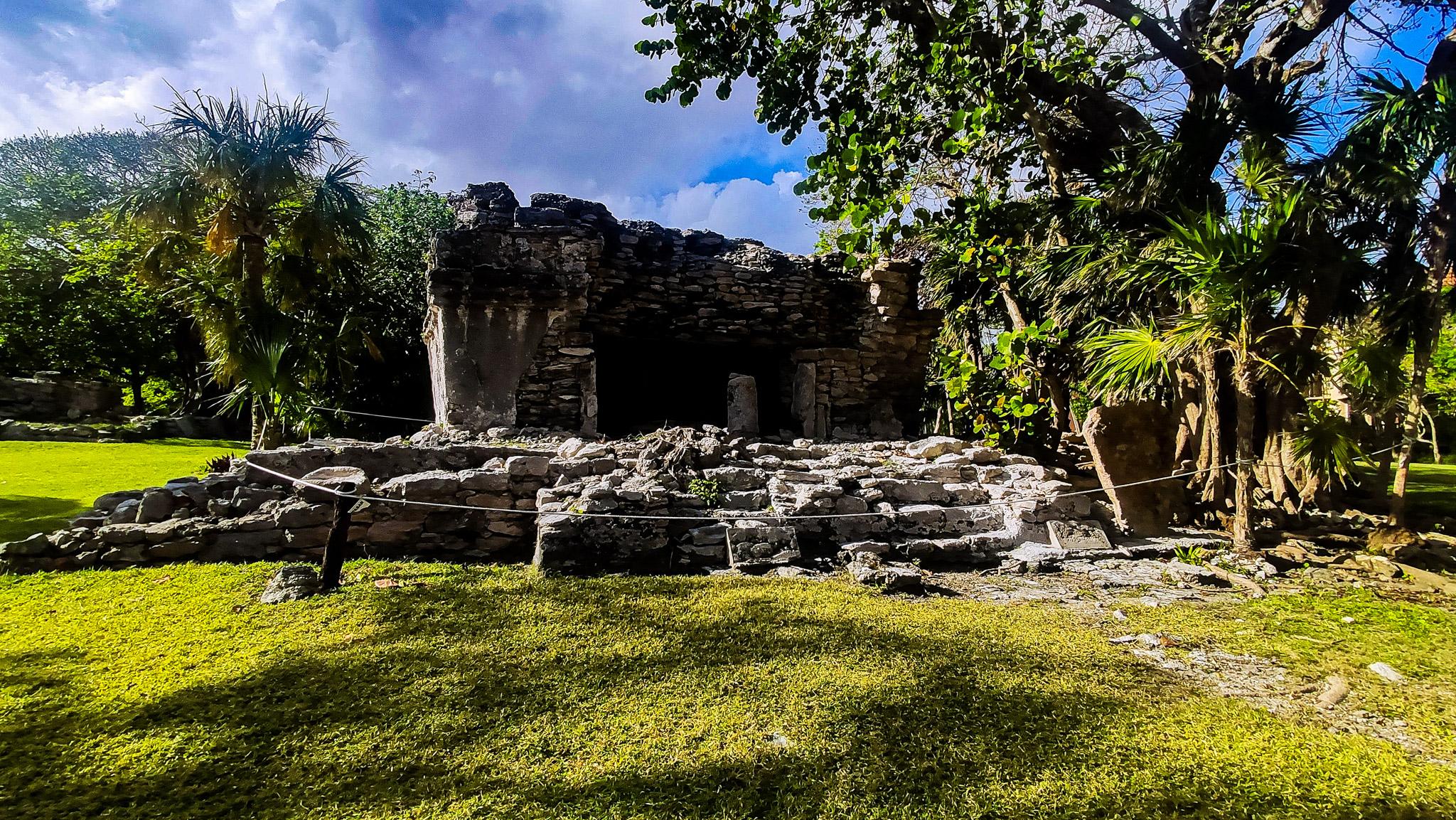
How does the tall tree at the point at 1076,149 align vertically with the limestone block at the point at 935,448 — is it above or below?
above

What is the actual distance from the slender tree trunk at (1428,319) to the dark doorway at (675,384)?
6913 millimetres

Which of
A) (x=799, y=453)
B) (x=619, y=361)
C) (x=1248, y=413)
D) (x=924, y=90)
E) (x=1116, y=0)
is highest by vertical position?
(x=1116, y=0)

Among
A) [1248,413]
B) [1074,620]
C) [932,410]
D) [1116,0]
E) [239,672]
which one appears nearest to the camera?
[239,672]

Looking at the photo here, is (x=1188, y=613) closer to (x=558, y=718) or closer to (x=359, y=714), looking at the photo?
(x=558, y=718)

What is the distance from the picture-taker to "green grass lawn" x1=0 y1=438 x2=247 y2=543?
204 inches

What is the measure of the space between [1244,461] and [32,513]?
954cm

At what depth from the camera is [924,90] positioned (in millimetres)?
4117

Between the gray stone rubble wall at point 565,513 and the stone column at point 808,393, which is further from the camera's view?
the stone column at point 808,393

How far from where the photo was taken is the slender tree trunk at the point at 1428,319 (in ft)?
13.8

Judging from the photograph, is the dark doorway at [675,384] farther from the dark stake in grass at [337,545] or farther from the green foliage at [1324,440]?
the dark stake in grass at [337,545]

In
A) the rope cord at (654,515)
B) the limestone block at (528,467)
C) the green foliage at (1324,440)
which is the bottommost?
the rope cord at (654,515)

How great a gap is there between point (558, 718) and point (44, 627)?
9.14ft

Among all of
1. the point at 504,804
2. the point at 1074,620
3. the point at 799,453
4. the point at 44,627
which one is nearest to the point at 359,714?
the point at 504,804

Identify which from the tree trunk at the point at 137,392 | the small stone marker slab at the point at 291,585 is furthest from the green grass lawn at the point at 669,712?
the tree trunk at the point at 137,392
